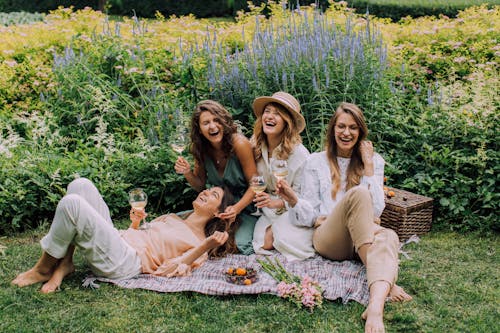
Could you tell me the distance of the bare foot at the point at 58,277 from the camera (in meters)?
3.84

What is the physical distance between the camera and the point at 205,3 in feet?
65.2

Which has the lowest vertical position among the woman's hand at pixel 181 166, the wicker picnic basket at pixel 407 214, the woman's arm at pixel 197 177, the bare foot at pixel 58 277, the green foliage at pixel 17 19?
the wicker picnic basket at pixel 407 214

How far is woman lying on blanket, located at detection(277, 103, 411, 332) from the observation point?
3.83 metres

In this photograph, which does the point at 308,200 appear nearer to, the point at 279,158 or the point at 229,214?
the point at 279,158

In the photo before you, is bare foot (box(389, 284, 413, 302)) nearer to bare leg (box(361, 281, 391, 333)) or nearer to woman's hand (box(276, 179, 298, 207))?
bare leg (box(361, 281, 391, 333))

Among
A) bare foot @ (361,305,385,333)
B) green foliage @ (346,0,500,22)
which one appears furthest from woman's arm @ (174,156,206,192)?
green foliage @ (346,0,500,22)

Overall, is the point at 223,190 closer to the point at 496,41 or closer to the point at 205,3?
the point at 496,41

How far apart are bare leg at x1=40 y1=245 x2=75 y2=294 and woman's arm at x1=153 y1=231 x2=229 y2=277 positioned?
56 centimetres

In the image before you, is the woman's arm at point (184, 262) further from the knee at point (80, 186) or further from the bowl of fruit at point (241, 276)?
the knee at point (80, 186)

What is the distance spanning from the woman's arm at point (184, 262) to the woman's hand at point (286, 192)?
495mm

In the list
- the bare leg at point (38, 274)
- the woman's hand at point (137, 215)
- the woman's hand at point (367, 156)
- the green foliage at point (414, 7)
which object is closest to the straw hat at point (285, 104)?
the woman's hand at point (367, 156)

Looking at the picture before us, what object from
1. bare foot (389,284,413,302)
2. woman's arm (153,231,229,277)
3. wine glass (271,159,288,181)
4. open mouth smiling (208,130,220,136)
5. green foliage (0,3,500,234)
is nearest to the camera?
bare foot (389,284,413,302)

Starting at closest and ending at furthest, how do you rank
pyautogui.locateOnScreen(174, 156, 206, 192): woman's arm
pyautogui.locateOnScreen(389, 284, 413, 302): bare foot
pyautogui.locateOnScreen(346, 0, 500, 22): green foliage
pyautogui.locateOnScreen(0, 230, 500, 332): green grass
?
pyautogui.locateOnScreen(0, 230, 500, 332): green grass < pyautogui.locateOnScreen(389, 284, 413, 302): bare foot < pyautogui.locateOnScreen(174, 156, 206, 192): woman's arm < pyautogui.locateOnScreen(346, 0, 500, 22): green foliage

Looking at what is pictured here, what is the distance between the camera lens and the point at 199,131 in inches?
180
